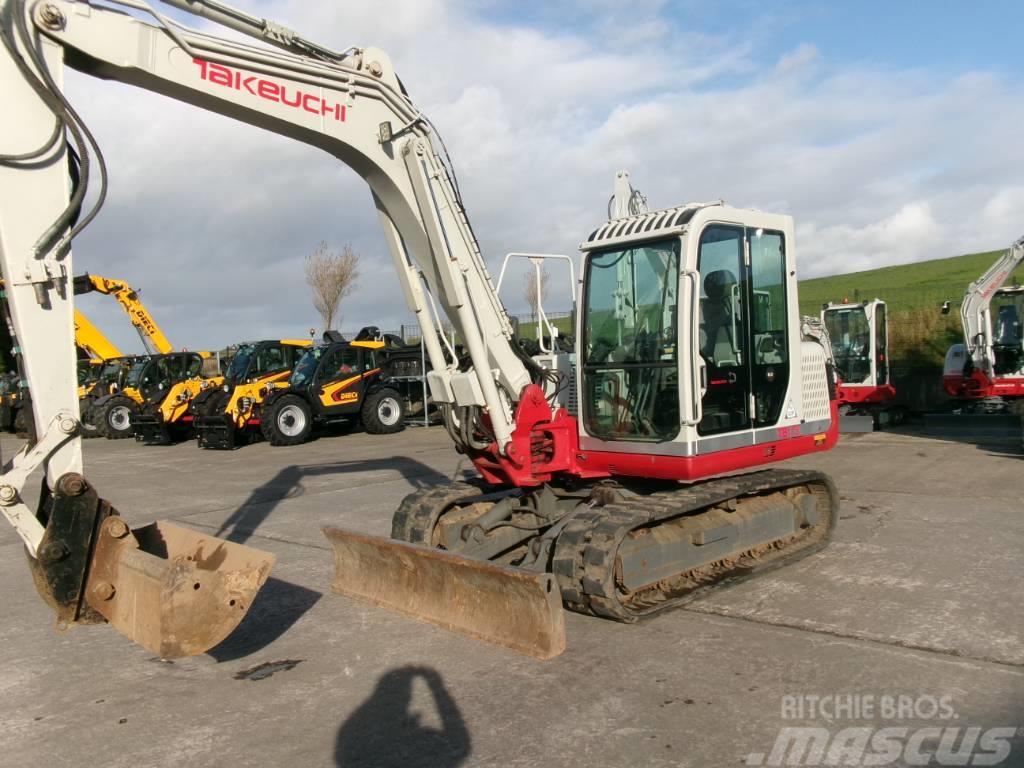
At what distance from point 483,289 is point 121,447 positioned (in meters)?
16.0

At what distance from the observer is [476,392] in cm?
621

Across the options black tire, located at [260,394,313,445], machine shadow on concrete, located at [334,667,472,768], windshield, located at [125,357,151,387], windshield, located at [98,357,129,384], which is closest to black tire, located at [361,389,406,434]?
black tire, located at [260,394,313,445]

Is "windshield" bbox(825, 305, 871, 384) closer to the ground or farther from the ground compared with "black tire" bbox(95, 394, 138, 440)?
farther from the ground

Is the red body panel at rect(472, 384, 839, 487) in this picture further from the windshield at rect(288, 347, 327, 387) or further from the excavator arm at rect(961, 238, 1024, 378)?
the windshield at rect(288, 347, 327, 387)

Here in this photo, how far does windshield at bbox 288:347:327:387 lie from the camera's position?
1855 cm

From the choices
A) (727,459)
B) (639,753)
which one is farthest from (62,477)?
(727,459)

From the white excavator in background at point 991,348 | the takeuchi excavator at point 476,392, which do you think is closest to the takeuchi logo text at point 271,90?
the takeuchi excavator at point 476,392

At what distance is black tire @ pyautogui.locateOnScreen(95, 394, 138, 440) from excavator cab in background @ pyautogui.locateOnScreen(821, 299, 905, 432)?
16.9 m

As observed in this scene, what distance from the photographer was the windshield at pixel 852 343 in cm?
1744

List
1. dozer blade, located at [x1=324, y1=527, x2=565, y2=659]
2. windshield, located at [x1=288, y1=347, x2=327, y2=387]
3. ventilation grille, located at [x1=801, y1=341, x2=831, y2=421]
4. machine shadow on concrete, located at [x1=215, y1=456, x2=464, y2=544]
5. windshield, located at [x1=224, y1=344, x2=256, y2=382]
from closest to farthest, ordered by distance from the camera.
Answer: dozer blade, located at [x1=324, y1=527, x2=565, y2=659] < ventilation grille, located at [x1=801, y1=341, x2=831, y2=421] < machine shadow on concrete, located at [x1=215, y1=456, x2=464, y2=544] < windshield, located at [x1=288, y1=347, x2=327, y2=387] < windshield, located at [x1=224, y1=344, x2=256, y2=382]

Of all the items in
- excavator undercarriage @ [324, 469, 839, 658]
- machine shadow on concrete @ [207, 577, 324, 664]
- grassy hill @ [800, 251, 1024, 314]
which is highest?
grassy hill @ [800, 251, 1024, 314]

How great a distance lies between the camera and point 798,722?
3.92m

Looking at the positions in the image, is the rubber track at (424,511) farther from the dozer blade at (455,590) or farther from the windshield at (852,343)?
the windshield at (852,343)

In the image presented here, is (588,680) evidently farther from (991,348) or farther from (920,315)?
(920,315)
